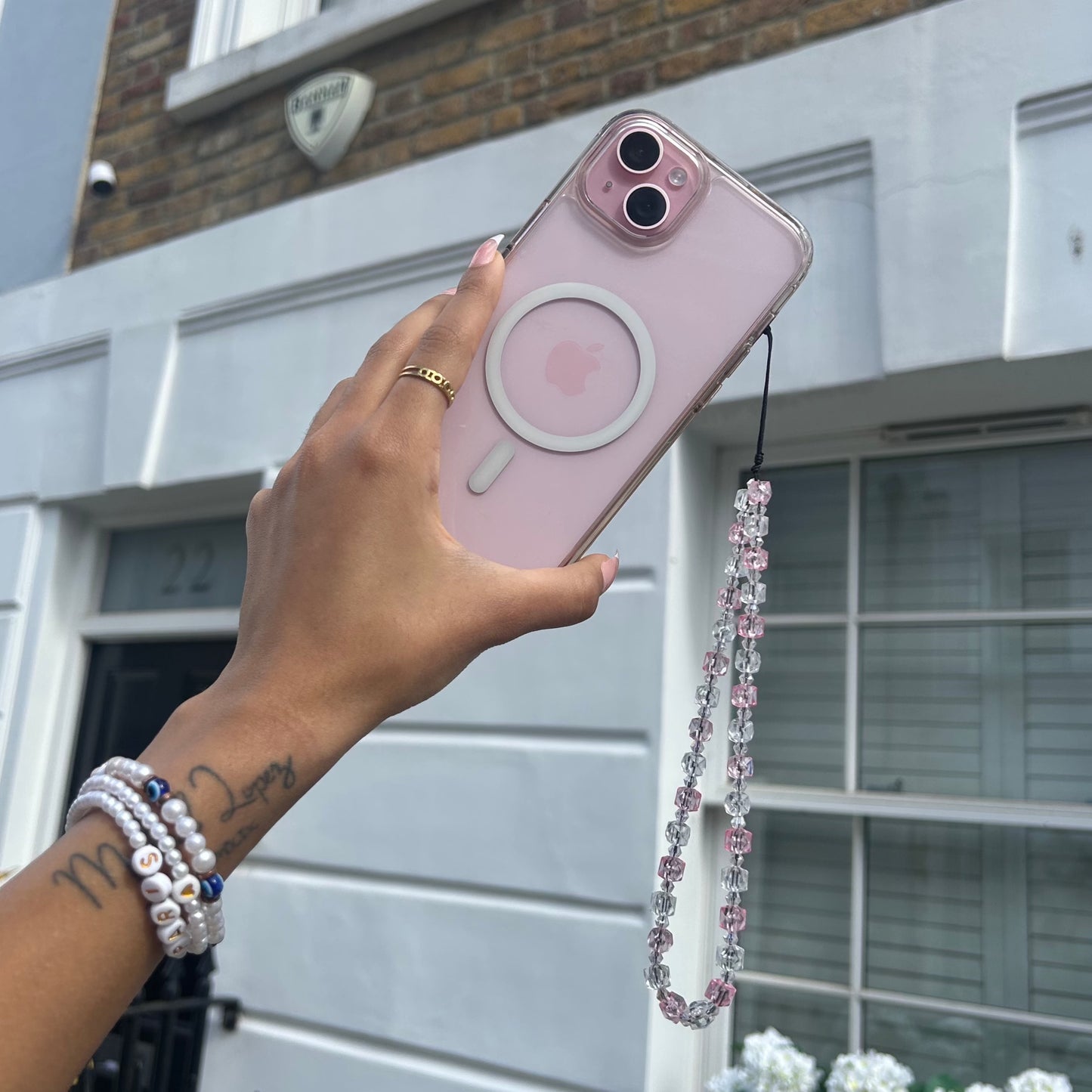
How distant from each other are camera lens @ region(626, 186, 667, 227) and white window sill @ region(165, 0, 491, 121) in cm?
237

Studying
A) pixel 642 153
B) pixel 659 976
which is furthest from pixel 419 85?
pixel 659 976

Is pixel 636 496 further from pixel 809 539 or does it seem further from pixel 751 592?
pixel 751 592

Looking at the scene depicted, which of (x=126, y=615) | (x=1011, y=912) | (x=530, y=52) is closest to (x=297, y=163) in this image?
(x=530, y=52)

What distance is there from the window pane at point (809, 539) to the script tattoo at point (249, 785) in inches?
77.7

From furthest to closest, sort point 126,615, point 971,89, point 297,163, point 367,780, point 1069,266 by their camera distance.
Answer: point 126,615 → point 297,163 → point 367,780 → point 971,89 → point 1069,266

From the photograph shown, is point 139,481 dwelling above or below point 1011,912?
above

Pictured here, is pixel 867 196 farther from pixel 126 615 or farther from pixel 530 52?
pixel 126 615

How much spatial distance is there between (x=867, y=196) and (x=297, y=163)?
6.55 feet

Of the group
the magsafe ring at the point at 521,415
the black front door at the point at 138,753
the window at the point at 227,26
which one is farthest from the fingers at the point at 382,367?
the window at the point at 227,26

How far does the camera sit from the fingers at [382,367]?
82 cm

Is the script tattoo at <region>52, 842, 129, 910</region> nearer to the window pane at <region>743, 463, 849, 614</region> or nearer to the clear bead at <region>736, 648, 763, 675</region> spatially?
the clear bead at <region>736, 648, 763, 675</region>

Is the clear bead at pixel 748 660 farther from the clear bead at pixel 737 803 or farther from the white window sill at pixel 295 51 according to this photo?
the white window sill at pixel 295 51

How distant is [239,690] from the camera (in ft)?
2.29

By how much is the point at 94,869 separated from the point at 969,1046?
206 cm
